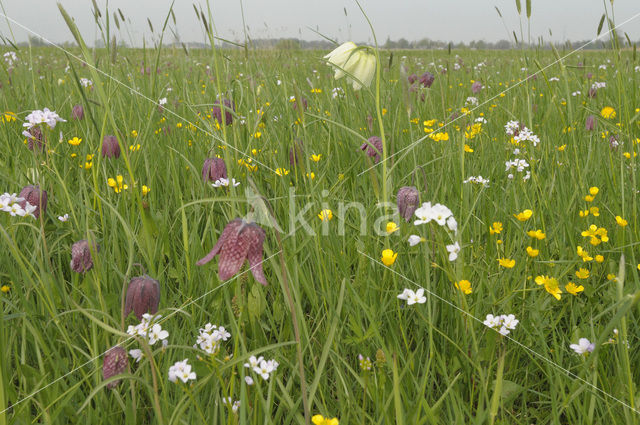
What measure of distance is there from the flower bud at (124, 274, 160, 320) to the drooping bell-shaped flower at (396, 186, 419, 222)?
617mm

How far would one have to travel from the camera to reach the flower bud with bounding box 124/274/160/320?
0.93 m

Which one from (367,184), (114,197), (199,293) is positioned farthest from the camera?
(367,184)

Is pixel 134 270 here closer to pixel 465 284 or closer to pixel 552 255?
pixel 465 284

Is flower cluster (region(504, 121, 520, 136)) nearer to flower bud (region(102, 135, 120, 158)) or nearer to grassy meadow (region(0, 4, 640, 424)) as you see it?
grassy meadow (region(0, 4, 640, 424))

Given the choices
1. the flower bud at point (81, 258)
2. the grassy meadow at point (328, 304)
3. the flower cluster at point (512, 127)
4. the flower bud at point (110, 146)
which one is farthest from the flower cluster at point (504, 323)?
the flower bud at point (110, 146)

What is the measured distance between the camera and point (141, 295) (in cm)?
94

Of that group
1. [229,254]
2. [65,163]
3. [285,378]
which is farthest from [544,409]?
[65,163]

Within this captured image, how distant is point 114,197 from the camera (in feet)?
5.73

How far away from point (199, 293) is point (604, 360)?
90 centimetres

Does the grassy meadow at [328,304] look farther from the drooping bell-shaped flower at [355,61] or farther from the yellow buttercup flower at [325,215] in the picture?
the drooping bell-shaped flower at [355,61]

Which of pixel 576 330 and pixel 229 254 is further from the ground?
pixel 229 254

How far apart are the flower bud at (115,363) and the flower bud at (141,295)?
0.29 ft

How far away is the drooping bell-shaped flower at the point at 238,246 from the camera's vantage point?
0.84 metres

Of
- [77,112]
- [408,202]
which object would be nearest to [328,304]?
[408,202]
